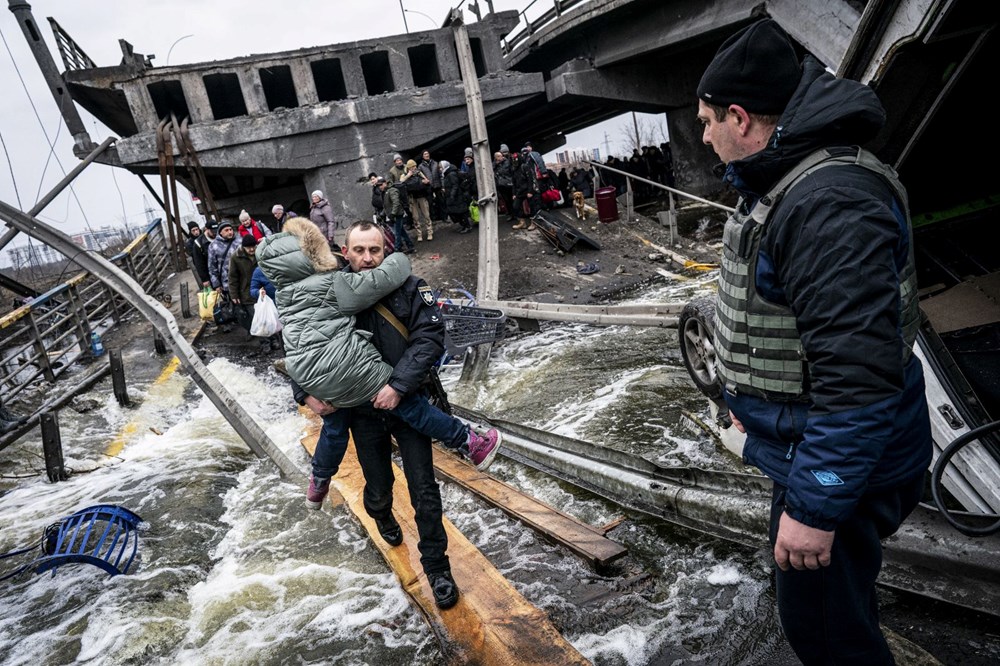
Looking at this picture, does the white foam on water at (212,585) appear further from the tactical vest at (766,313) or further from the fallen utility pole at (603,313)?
the fallen utility pole at (603,313)

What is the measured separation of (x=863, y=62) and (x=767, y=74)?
2.04 m

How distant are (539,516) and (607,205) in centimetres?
1222

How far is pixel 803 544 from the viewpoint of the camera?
1506 millimetres

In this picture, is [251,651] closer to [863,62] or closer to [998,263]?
[863,62]

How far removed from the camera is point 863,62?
3096 mm

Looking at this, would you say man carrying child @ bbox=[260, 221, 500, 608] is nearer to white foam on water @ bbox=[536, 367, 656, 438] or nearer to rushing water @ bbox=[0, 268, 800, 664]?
rushing water @ bbox=[0, 268, 800, 664]

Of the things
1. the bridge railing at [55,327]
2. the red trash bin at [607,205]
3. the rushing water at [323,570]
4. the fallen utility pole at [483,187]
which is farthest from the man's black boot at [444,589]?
the red trash bin at [607,205]

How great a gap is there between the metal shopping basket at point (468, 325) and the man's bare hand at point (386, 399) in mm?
4364

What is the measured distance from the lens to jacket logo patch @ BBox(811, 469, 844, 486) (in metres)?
1.44

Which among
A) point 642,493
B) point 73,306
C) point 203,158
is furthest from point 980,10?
point 203,158

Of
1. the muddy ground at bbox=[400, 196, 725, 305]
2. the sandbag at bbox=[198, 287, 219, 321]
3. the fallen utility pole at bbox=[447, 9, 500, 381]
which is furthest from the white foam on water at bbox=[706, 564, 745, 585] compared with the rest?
the sandbag at bbox=[198, 287, 219, 321]

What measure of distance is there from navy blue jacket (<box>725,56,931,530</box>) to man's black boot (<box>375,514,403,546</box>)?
2.71m

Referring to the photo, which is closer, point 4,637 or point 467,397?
point 4,637

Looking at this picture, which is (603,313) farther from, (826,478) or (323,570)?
(826,478)
